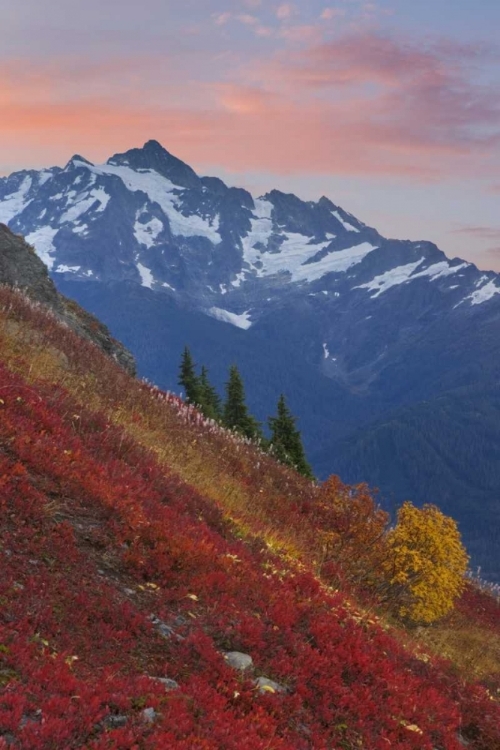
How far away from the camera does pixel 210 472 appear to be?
14.2 meters

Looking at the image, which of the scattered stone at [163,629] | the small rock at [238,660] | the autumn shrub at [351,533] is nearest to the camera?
the small rock at [238,660]

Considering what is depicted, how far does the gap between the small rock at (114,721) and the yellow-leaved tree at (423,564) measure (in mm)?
8418

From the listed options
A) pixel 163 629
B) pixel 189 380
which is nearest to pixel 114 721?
pixel 163 629

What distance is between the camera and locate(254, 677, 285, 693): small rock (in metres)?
6.56

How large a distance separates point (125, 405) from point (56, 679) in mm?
10247

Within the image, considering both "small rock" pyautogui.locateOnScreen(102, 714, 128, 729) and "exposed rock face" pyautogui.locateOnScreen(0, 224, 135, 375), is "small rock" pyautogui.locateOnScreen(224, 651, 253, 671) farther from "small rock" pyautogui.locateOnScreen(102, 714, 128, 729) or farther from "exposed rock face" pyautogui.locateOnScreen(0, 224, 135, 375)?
"exposed rock face" pyautogui.locateOnScreen(0, 224, 135, 375)

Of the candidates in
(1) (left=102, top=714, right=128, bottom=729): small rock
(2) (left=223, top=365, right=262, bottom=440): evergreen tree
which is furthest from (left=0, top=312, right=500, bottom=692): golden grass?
(2) (left=223, top=365, right=262, bottom=440): evergreen tree

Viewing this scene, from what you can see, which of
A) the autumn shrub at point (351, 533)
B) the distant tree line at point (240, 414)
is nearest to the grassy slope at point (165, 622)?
the autumn shrub at point (351, 533)

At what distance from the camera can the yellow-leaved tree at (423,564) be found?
12773mm

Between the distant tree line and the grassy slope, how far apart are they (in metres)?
31.5

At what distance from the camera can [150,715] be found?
17.8 ft

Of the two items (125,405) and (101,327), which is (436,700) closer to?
(125,405)

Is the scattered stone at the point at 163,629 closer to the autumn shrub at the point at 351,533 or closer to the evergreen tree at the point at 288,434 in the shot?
the autumn shrub at the point at 351,533

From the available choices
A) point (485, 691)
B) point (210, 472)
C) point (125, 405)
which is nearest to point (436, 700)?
point (485, 691)
